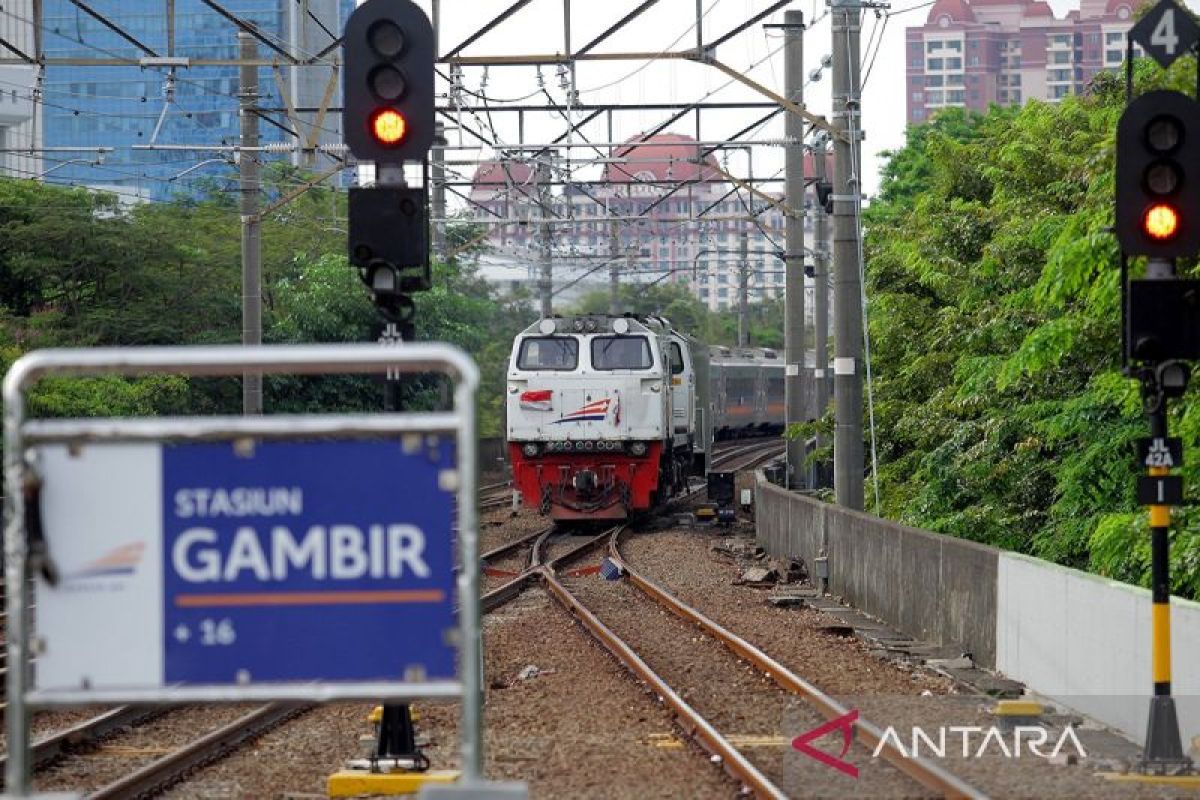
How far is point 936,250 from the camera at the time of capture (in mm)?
25875

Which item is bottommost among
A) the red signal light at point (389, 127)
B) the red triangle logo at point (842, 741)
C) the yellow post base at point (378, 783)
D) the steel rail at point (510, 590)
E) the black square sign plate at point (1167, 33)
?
the steel rail at point (510, 590)

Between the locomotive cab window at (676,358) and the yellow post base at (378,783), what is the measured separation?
2338cm

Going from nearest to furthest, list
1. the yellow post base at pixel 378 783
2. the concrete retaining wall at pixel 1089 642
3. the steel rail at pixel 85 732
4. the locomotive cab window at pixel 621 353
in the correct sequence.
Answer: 1. the yellow post base at pixel 378 783
2. the concrete retaining wall at pixel 1089 642
3. the steel rail at pixel 85 732
4. the locomotive cab window at pixel 621 353

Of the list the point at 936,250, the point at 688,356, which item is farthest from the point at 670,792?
the point at 688,356

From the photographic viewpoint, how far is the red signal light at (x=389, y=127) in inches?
401

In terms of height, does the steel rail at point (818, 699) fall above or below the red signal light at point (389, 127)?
below

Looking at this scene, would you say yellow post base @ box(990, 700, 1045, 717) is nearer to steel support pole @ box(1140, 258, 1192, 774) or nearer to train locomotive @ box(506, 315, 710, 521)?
steel support pole @ box(1140, 258, 1192, 774)

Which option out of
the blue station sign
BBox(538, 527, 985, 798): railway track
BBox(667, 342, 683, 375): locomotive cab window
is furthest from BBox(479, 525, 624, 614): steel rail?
the blue station sign

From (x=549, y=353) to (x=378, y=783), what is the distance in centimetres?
2099

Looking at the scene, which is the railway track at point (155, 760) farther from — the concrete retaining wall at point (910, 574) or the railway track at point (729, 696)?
the concrete retaining wall at point (910, 574)

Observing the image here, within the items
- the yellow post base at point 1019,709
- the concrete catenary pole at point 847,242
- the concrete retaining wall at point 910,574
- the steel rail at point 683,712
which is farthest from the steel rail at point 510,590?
the yellow post base at point 1019,709

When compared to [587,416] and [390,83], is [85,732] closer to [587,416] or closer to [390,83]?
[390,83]

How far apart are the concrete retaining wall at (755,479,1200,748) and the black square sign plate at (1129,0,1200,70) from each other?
10.8 feet

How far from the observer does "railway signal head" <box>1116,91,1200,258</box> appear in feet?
32.9
